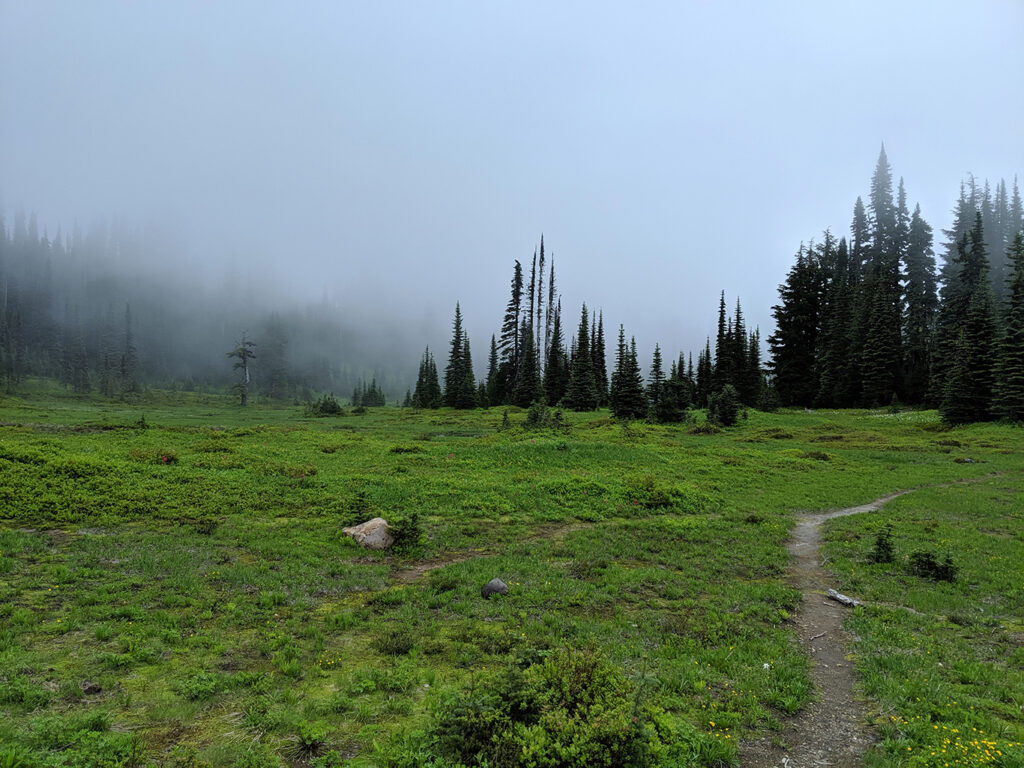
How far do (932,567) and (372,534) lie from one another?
18594 millimetres

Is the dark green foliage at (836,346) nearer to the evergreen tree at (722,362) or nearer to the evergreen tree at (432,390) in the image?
the evergreen tree at (722,362)

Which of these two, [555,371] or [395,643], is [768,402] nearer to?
[555,371]

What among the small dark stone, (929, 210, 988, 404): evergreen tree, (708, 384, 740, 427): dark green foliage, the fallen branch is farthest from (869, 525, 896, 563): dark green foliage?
(929, 210, 988, 404): evergreen tree

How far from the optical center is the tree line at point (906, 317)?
53125 millimetres

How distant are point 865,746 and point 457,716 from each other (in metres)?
6.31

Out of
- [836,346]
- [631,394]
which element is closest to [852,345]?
[836,346]

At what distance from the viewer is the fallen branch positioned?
1240 cm

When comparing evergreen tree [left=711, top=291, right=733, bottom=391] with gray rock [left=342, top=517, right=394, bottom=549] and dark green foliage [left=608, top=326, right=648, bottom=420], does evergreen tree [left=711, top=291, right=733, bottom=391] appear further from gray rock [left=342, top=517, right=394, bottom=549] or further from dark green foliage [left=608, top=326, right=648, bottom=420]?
gray rock [left=342, top=517, right=394, bottom=549]

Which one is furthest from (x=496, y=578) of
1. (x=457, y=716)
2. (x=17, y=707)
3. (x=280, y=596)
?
(x=17, y=707)

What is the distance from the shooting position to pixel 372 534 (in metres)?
16.3

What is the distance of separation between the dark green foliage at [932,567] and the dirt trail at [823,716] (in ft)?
12.5

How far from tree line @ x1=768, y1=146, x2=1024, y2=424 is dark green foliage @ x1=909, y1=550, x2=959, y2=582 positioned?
5247 centimetres

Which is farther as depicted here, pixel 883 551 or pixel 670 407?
pixel 670 407

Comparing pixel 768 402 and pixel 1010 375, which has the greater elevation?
pixel 1010 375
